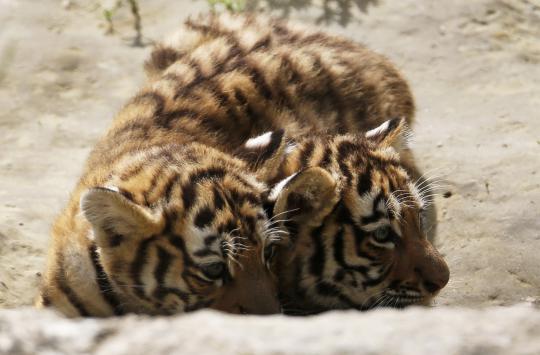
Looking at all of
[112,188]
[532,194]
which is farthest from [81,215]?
[532,194]

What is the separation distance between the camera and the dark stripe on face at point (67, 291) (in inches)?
156

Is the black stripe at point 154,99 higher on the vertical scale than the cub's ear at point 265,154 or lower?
lower

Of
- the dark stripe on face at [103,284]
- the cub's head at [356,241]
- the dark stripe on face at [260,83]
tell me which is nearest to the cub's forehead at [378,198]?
the cub's head at [356,241]

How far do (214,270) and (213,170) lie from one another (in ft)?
1.48

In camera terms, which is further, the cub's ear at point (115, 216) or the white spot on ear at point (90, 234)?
the white spot on ear at point (90, 234)

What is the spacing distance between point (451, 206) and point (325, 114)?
966 millimetres

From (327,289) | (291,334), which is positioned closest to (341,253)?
(327,289)

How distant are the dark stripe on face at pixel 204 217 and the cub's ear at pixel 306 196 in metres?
0.36

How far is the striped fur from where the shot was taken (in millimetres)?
3682

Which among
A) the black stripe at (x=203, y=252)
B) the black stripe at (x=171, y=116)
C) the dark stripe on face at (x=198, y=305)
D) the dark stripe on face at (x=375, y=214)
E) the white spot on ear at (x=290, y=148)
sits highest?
the black stripe at (x=203, y=252)

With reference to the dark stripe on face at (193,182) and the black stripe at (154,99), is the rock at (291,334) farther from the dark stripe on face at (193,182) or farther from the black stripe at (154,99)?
the black stripe at (154,99)

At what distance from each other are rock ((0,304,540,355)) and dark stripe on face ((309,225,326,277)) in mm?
1767

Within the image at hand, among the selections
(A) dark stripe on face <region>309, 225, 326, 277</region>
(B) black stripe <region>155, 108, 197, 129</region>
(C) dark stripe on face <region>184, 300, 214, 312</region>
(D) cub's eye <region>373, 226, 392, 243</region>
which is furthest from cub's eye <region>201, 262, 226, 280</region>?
(B) black stripe <region>155, 108, 197, 129</region>

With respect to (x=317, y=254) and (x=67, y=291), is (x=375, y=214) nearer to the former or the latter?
(x=317, y=254)
